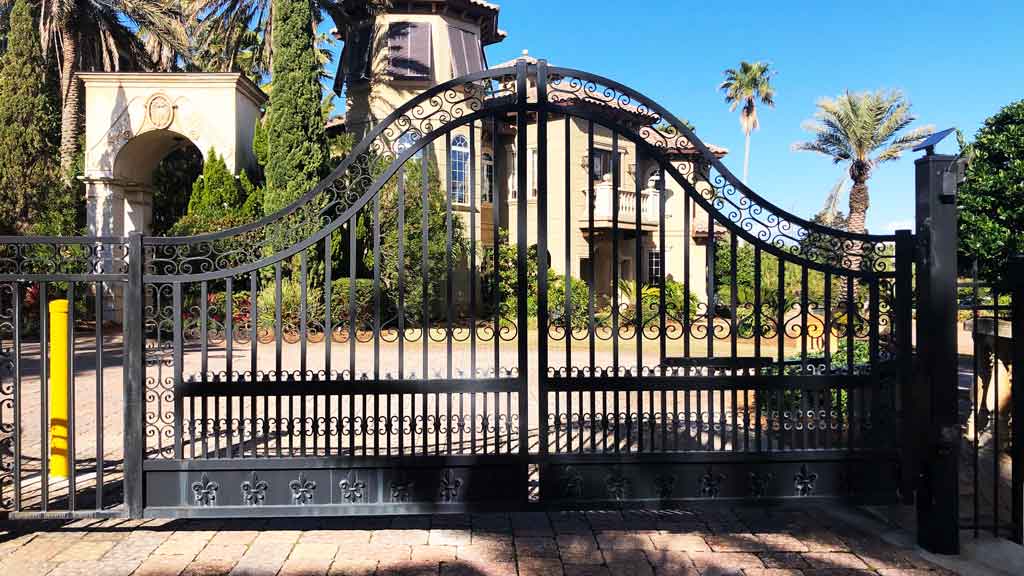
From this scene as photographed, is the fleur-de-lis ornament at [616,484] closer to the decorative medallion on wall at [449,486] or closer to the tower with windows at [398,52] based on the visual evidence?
the decorative medallion on wall at [449,486]

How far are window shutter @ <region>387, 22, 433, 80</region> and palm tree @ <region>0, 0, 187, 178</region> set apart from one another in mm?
5899

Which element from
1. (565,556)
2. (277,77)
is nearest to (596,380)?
(565,556)

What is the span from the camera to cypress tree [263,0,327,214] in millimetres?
17594

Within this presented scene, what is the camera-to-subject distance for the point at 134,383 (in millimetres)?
4285

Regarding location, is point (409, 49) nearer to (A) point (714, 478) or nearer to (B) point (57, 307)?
(B) point (57, 307)

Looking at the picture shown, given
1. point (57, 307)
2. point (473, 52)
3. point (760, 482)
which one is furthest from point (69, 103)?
point (760, 482)

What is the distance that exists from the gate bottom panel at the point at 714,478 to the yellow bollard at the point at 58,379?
12.0 ft

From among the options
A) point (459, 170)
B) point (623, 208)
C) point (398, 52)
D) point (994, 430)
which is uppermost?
point (398, 52)

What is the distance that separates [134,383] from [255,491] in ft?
3.36

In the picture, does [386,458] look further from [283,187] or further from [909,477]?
[283,187]

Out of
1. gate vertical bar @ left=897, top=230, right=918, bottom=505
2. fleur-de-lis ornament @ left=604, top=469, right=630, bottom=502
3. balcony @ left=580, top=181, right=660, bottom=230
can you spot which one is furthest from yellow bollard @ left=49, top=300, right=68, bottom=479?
balcony @ left=580, top=181, right=660, bottom=230

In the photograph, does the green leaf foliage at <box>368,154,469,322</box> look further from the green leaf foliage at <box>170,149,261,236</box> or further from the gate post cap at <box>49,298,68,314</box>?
the gate post cap at <box>49,298,68,314</box>

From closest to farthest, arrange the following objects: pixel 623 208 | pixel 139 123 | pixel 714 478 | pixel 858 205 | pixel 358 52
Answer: pixel 714 478 < pixel 139 123 < pixel 623 208 < pixel 358 52 < pixel 858 205

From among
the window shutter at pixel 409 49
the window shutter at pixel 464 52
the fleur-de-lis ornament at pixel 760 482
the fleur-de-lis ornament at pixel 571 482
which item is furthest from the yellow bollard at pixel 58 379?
the window shutter at pixel 464 52
